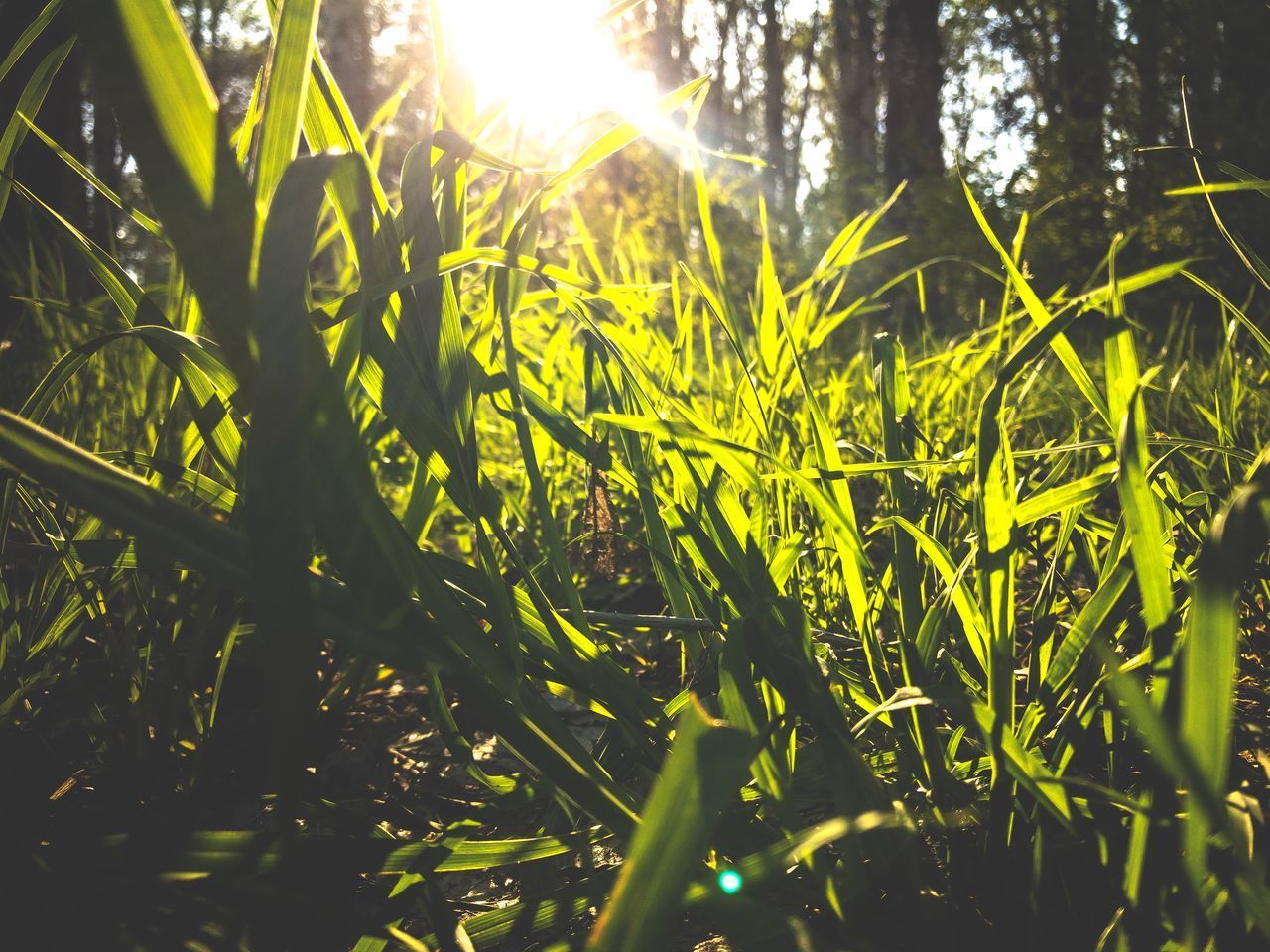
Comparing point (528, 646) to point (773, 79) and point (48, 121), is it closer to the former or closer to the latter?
point (48, 121)

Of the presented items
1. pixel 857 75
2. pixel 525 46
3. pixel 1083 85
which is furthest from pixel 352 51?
pixel 525 46

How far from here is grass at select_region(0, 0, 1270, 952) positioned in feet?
0.94

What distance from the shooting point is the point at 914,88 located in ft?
17.0

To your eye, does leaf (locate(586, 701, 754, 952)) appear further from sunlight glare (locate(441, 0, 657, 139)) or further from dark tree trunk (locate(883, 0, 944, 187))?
A: dark tree trunk (locate(883, 0, 944, 187))

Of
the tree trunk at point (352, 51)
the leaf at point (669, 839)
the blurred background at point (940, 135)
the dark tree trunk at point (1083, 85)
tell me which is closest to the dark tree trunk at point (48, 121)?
the blurred background at point (940, 135)

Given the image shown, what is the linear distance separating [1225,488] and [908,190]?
488cm

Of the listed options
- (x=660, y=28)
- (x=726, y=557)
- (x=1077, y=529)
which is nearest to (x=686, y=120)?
(x=726, y=557)

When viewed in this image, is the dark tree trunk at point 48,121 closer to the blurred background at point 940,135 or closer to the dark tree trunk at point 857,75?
the blurred background at point 940,135

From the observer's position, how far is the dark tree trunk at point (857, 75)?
12180 mm

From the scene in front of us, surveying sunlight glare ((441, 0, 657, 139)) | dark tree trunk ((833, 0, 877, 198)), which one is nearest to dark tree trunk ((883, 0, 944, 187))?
sunlight glare ((441, 0, 657, 139))

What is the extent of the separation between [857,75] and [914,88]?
10.5 metres

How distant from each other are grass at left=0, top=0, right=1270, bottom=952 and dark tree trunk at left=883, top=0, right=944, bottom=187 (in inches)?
201

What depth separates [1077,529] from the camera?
26.2 inches

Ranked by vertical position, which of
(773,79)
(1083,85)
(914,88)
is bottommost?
(1083,85)
